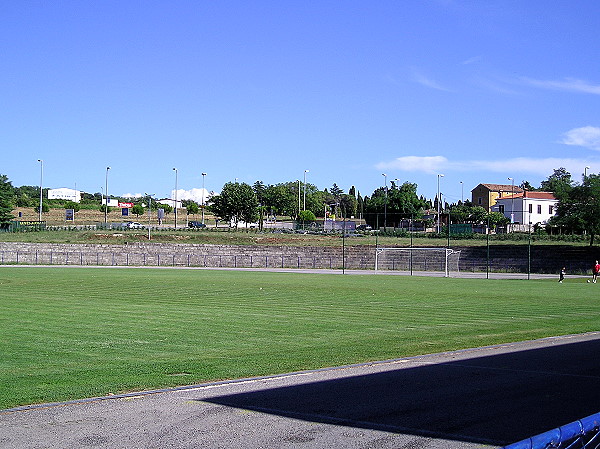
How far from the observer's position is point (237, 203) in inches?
4589

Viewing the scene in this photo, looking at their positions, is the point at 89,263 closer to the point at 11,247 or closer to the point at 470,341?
the point at 11,247

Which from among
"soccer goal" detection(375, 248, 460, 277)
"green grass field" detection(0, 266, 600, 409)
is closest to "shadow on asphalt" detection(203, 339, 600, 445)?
"green grass field" detection(0, 266, 600, 409)

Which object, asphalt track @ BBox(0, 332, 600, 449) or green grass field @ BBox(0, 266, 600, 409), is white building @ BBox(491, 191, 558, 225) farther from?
asphalt track @ BBox(0, 332, 600, 449)

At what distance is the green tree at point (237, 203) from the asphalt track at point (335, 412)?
339 feet

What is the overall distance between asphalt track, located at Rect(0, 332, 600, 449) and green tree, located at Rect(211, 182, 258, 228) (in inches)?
4070

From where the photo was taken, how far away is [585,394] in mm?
Answer: 11562

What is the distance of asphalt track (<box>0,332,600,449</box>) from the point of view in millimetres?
8500

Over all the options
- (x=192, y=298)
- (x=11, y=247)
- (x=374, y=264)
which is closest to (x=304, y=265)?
(x=374, y=264)

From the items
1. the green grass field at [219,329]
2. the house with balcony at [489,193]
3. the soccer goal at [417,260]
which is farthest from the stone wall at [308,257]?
the house with balcony at [489,193]

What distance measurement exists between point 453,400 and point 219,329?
10.6m

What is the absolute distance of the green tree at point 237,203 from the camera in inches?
4587

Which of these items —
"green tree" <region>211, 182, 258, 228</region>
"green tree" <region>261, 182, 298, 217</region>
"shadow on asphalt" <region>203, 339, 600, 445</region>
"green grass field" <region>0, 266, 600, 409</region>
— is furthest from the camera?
"green tree" <region>261, 182, 298, 217</region>

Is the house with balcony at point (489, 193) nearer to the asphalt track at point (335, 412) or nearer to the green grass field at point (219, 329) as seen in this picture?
the green grass field at point (219, 329)

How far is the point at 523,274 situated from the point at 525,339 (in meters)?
51.5
